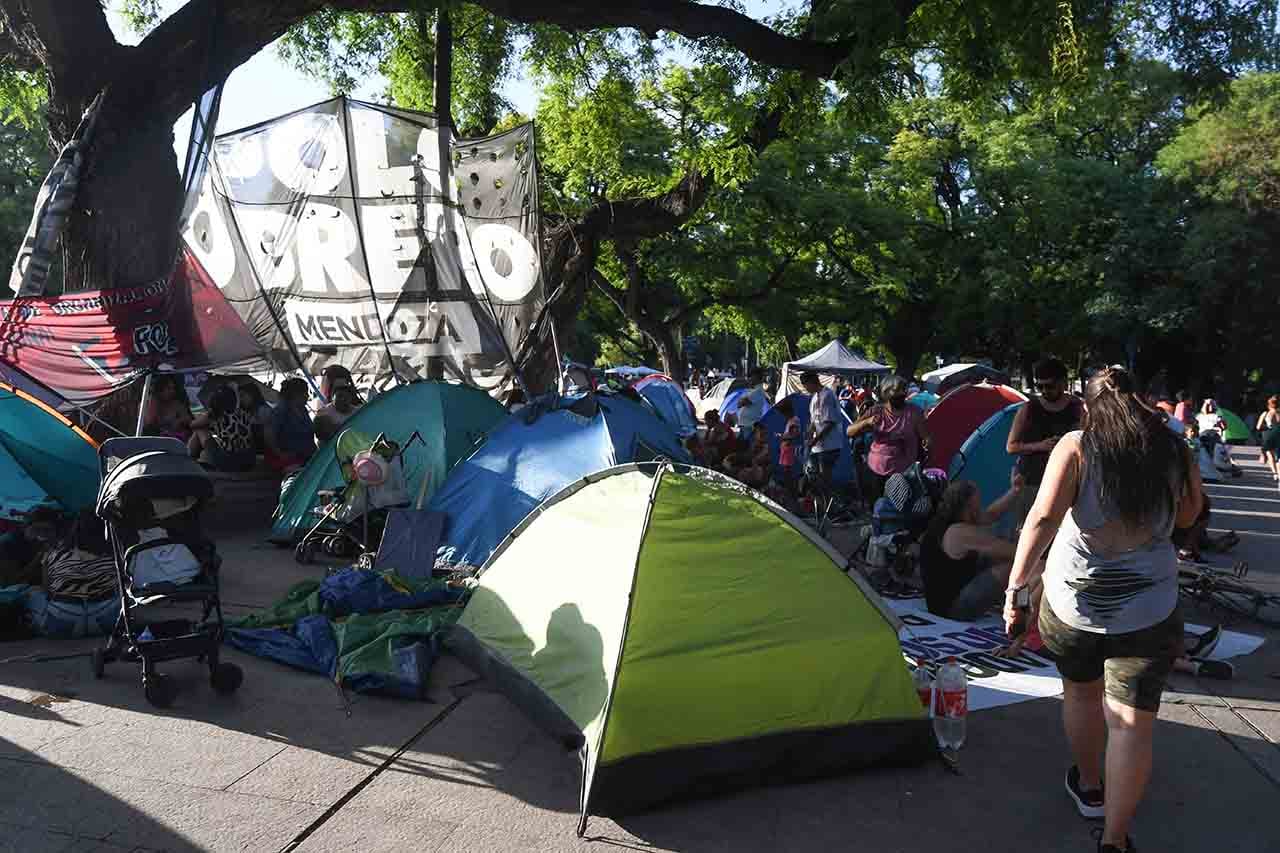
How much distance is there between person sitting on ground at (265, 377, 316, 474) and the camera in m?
9.70

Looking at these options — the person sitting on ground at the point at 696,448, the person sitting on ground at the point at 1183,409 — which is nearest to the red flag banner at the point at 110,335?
the person sitting on ground at the point at 696,448

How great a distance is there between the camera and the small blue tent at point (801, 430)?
461 inches

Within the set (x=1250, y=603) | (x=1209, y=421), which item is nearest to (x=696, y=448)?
(x=1250, y=603)

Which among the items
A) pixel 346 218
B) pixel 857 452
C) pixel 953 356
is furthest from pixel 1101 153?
pixel 346 218

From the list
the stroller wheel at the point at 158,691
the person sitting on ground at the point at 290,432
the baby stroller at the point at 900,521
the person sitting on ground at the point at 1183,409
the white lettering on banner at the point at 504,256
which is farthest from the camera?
the person sitting on ground at the point at 1183,409

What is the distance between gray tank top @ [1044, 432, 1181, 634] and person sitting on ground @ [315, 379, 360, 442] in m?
7.88

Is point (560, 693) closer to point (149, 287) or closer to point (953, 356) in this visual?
point (149, 287)

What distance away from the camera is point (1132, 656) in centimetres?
333

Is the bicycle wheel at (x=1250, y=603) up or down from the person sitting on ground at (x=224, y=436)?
down

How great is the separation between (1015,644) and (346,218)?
792cm

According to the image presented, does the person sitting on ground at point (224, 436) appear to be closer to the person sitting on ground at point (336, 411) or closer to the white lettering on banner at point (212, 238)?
the person sitting on ground at point (336, 411)

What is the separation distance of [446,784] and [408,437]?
5111 millimetres

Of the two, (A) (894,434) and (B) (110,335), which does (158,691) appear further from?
(A) (894,434)

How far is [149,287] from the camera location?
8.37 m
